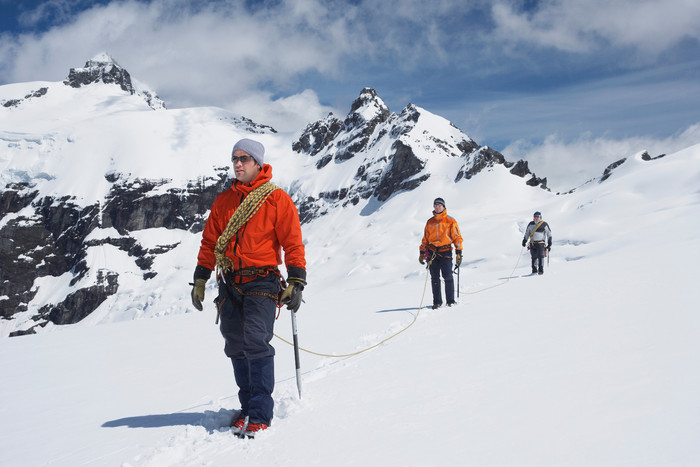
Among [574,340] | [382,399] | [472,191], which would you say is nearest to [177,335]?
[382,399]

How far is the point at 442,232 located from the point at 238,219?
663 cm

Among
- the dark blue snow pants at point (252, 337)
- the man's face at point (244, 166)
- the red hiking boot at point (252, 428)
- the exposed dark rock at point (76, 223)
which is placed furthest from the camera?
the exposed dark rock at point (76, 223)

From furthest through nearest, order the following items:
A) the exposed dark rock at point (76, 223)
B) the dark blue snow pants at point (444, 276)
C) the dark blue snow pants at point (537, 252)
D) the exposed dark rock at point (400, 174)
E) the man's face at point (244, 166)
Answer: the exposed dark rock at point (76, 223)
the exposed dark rock at point (400, 174)
the dark blue snow pants at point (537, 252)
the dark blue snow pants at point (444, 276)
the man's face at point (244, 166)

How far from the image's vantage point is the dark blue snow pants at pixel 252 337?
12.0 ft

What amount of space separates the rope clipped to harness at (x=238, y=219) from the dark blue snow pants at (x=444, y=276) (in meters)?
6.42

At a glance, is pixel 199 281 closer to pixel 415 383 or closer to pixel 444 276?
pixel 415 383

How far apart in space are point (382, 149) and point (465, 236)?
7066 cm

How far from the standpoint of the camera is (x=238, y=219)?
3857 mm

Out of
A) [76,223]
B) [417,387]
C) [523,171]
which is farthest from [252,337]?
[76,223]

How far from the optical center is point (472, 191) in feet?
233

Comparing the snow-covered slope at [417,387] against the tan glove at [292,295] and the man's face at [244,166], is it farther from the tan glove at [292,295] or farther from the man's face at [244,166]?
the man's face at [244,166]

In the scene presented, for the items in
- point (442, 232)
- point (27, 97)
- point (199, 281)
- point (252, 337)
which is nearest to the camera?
point (252, 337)

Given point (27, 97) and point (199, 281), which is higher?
point (27, 97)

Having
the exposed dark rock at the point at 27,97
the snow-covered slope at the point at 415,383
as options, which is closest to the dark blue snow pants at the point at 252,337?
the snow-covered slope at the point at 415,383
